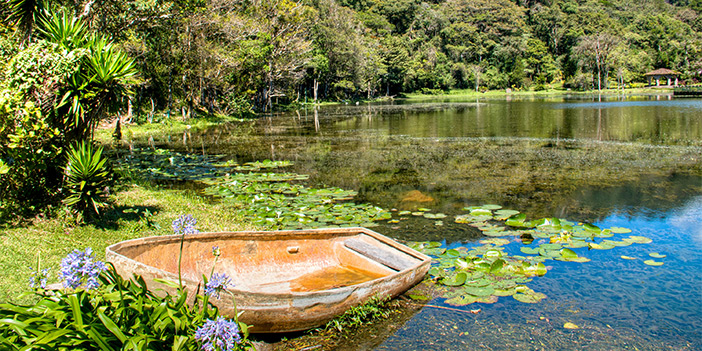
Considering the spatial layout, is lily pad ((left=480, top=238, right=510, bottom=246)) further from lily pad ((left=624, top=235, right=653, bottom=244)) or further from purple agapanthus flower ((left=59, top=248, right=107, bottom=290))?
purple agapanthus flower ((left=59, top=248, right=107, bottom=290))

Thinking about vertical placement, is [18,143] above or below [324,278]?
above

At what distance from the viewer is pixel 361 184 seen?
11258 mm

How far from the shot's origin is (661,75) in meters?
80.8

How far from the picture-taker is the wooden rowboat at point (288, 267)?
4.27 meters

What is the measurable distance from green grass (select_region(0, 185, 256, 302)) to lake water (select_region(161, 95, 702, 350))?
9.83ft

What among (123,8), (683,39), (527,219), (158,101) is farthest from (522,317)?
(683,39)

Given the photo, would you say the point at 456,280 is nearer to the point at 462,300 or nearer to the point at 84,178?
the point at 462,300

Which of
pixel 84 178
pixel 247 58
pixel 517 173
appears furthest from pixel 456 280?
pixel 247 58

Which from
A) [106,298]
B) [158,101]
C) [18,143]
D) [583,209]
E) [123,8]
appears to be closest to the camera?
[106,298]

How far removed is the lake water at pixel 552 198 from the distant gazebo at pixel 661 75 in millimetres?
69834

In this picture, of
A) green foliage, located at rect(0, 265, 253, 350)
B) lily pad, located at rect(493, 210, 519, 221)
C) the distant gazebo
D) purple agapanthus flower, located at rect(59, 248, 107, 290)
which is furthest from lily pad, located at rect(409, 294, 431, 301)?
the distant gazebo

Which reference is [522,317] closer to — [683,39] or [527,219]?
[527,219]

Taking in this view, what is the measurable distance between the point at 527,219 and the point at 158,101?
27462mm

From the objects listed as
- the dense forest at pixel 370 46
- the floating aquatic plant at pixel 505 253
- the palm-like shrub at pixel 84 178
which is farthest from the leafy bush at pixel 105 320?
the dense forest at pixel 370 46
